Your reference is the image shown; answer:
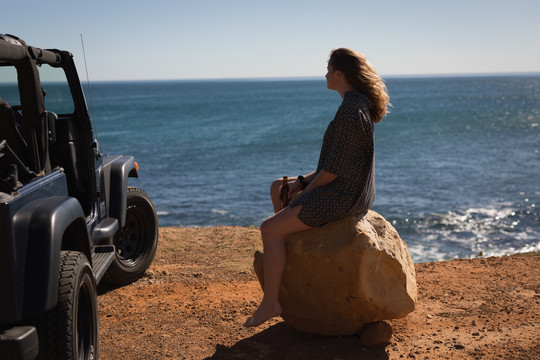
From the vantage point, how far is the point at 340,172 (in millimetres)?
3996

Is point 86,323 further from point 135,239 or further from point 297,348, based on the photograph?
point 135,239

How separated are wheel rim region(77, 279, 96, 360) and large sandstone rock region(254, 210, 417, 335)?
1.39 meters

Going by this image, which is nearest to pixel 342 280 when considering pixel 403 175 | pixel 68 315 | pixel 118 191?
pixel 68 315

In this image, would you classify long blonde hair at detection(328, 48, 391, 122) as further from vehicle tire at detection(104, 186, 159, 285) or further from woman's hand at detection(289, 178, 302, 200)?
vehicle tire at detection(104, 186, 159, 285)

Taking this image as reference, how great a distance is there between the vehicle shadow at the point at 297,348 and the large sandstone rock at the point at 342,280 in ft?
0.25

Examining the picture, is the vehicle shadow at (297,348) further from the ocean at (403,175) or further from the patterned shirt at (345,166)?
the ocean at (403,175)

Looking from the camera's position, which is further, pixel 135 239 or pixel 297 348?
pixel 135 239

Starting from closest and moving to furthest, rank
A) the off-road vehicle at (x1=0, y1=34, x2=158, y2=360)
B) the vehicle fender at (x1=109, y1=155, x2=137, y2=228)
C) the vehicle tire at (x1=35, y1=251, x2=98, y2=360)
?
the off-road vehicle at (x1=0, y1=34, x2=158, y2=360), the vehicle tire at (x1=35, y1=251, x2=98, y2=360), the vehicle fender at (x1=109, y1=155, x2=137, y2=228)

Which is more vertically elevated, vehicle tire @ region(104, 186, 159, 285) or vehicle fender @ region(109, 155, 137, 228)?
vehicle fender @ region(109, 155, 137, 228)

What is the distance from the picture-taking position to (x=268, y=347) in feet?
13.8

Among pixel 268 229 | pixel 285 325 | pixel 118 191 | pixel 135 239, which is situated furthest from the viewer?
pixel 135 239

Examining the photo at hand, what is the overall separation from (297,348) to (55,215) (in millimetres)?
2040

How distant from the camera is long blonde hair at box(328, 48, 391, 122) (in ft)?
13.4

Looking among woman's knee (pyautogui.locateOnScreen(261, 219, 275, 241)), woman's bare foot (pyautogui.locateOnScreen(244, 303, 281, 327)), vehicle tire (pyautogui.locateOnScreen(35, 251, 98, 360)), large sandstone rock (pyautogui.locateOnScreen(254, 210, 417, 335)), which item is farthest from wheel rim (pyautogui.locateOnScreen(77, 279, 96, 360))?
large sandstone rock (pyautogui.locateOnScreen(254, 210, 417, 335))
